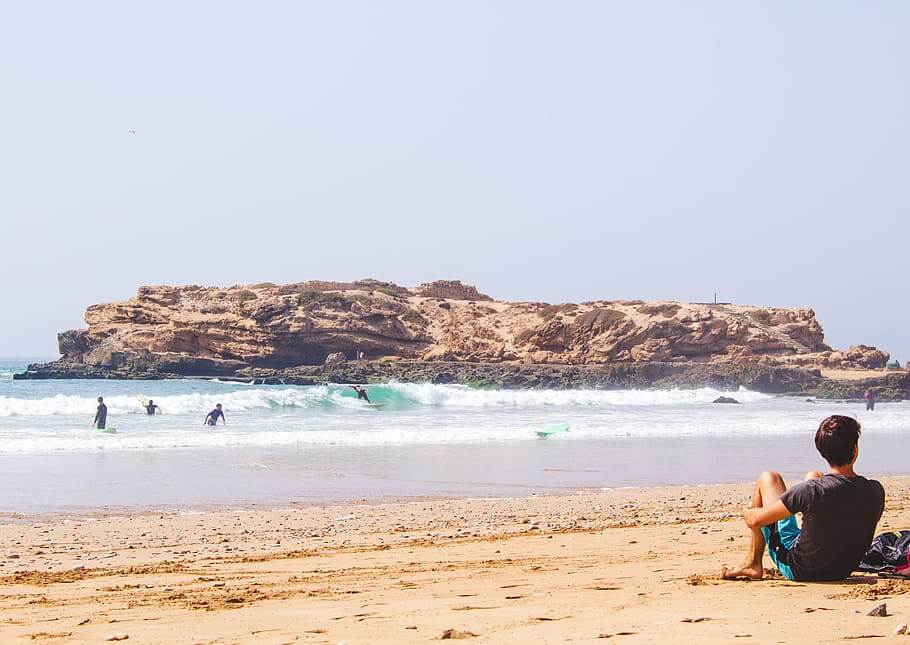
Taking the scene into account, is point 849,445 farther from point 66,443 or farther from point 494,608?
point 66,443

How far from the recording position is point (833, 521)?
521cm

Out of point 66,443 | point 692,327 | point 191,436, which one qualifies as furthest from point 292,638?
point 692,327

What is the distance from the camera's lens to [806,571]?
5.30 metres

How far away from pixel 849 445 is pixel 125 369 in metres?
68.3

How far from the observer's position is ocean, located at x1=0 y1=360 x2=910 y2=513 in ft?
44.1

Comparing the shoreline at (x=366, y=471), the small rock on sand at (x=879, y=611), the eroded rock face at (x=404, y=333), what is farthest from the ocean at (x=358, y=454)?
the eroded rock face at (x=404, y=333)

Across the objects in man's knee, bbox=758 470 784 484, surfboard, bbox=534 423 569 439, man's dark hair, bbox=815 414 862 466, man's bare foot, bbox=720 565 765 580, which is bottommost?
surfboard, bbox=534 423 569 439

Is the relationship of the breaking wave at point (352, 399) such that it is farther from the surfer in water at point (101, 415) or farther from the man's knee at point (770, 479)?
the man's knee at point (770, 479)

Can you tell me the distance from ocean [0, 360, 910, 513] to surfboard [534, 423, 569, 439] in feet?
0.77

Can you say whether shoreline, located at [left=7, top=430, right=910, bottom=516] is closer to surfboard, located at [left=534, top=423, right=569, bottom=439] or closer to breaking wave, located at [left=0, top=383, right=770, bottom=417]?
surfboard, located at [left=534, top=423, right=569, bottom=439]

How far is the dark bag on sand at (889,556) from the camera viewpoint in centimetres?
537

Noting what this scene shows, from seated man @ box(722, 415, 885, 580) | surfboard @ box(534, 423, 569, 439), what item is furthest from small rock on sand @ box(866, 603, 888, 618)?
surfboard @ box(534, 423, 569, 439)

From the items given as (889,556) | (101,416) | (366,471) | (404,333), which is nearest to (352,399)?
(101,416)

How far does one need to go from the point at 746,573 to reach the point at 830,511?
589mm
